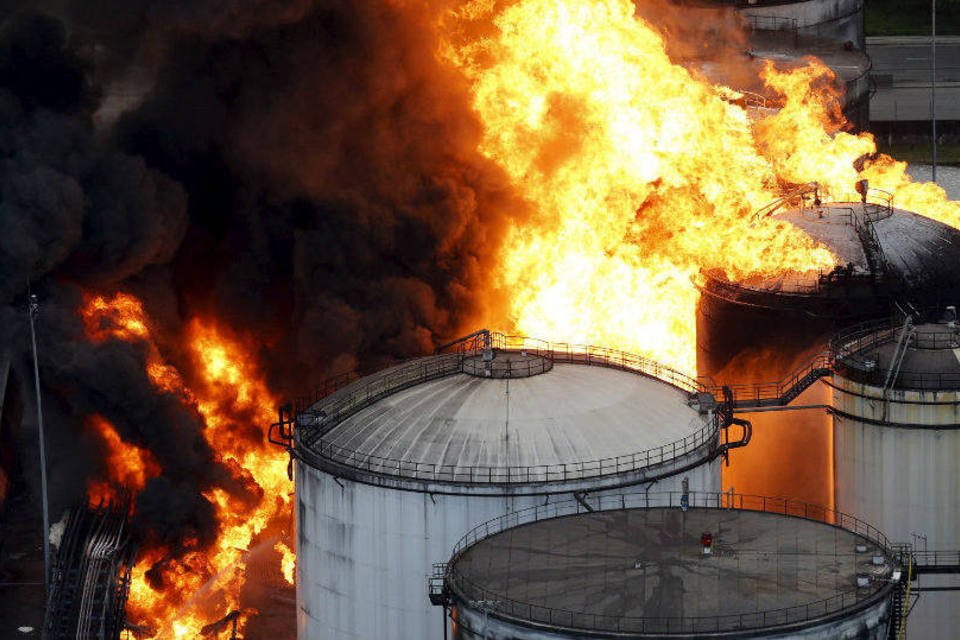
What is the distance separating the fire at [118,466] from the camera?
49.7 meters

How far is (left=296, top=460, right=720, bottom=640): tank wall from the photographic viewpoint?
40.2 m

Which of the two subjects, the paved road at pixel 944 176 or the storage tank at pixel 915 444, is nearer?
the storage tank at pixel 915 444

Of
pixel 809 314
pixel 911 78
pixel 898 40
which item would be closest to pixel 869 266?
pixel 809 314

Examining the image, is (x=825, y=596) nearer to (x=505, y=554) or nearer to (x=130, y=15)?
(x=505, y=554)

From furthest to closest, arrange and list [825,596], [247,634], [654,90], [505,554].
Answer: [654,90], [247,634], [505,554], [825,596]

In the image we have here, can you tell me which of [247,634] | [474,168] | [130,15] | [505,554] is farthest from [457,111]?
[505,554]

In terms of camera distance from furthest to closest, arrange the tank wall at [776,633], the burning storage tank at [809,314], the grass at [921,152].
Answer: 1. the grass at [921,152]
2. the burning storage tank at [809,314]
3. the tank wall at [776,633]

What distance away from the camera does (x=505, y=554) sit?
35.5 metres

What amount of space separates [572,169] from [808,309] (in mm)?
11498

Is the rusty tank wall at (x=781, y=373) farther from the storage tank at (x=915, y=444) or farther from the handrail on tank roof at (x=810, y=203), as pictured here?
the handrail on tank roof at (x=810, y=203)

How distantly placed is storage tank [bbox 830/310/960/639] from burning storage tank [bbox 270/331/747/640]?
3.48m

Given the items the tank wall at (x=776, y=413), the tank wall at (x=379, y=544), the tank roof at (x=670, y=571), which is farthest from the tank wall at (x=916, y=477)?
the tank roof at (x=670, y=571)

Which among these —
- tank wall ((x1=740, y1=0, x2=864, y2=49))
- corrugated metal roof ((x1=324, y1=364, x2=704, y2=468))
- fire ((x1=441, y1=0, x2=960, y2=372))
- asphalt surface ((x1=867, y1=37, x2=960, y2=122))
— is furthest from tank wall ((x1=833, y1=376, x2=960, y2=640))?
asphalt surface ((x1=867, y1=37, x2=960, y2=122))

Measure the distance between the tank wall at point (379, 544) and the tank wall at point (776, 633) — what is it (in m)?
6.40
